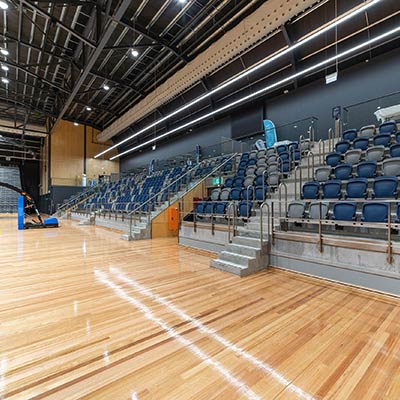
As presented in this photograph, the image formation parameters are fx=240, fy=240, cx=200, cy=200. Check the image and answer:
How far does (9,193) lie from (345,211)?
3004cm

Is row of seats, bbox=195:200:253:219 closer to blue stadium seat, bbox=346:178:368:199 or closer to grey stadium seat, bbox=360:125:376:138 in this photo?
blue stadium seat, bbox=346:178:368:199

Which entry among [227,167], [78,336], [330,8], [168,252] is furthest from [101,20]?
[78,336]

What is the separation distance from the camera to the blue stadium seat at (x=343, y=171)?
477cm

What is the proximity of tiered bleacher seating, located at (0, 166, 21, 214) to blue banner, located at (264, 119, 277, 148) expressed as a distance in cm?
2619

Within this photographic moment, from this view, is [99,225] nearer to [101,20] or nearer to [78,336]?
[101,20]

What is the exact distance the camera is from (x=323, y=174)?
522cm

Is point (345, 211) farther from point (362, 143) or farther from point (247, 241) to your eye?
point (362, 143)

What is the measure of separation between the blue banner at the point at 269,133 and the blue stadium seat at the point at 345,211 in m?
6.30

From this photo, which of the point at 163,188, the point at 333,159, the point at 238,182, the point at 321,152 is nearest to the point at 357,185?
the point at 333,159

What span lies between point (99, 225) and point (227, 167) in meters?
7.17

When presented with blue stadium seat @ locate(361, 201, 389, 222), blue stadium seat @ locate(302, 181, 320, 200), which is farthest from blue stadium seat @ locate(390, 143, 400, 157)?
blue stadium seat @ locate(361, 201, 389, 222)

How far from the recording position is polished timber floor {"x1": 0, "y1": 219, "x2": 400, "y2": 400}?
1.52 m

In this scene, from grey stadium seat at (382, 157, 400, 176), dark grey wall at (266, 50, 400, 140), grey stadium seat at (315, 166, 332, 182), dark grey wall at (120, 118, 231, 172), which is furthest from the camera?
dark grey wall at (120, 118, 231, 172)

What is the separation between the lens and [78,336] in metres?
2.10
